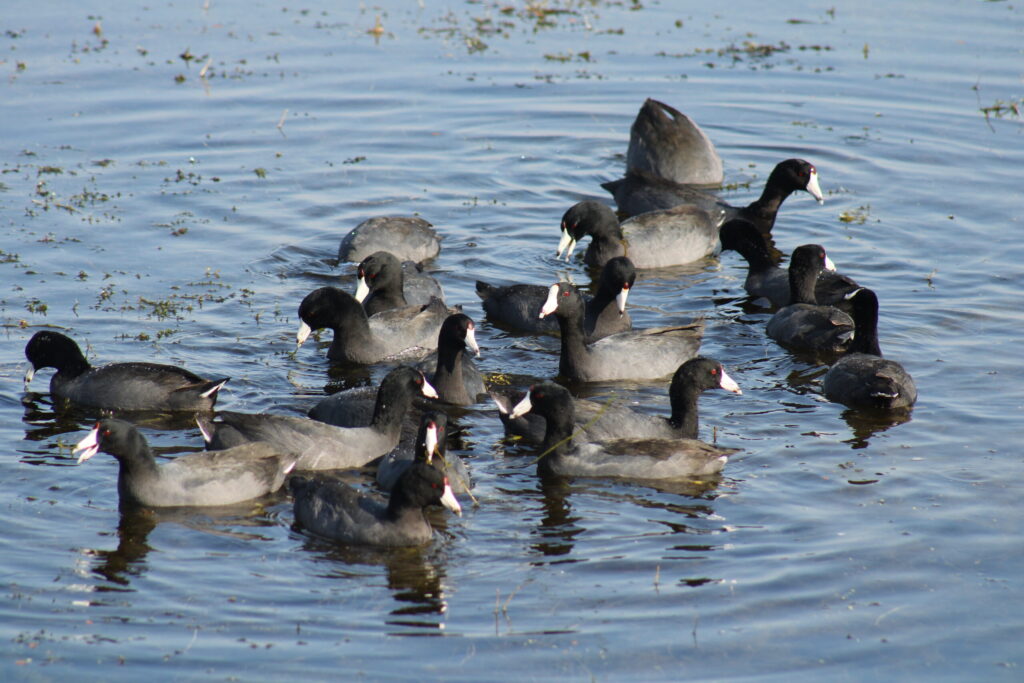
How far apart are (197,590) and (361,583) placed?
34.3 inches

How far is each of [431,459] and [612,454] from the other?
130cm

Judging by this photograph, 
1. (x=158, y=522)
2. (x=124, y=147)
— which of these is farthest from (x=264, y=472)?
(x=124, y=147)

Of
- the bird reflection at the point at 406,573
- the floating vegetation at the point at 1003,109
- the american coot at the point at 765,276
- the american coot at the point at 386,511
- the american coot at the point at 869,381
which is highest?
the floating vegetation at the point at 1003,109

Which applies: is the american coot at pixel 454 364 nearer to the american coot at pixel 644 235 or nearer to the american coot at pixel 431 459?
the american coot at pixel 431 459

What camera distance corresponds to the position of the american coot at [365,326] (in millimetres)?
10656

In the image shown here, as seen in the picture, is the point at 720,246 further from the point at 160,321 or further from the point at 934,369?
the point at 160,321

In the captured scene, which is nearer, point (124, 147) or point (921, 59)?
point (124, 147)

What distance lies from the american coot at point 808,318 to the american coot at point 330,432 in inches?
147

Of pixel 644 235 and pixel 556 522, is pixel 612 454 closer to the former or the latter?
pixel 556 522

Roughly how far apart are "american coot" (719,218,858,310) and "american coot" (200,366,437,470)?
4.54 meters

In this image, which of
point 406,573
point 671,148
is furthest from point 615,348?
point 671,148

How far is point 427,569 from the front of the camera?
288 inches

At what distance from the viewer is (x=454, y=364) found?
9.84 metres

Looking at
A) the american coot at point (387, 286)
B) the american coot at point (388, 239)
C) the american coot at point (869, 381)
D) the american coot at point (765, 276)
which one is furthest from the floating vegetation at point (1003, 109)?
the american coot at point (387, 286)
